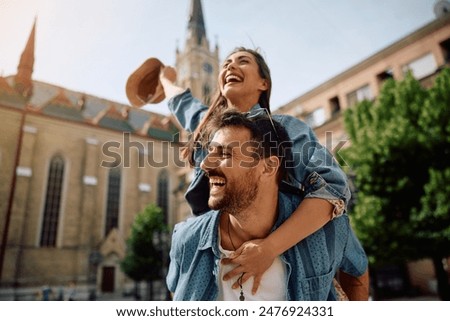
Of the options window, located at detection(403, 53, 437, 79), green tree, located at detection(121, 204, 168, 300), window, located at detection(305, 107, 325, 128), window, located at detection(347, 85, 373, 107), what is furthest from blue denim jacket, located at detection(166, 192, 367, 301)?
green tree, located at detection(121, 204, 168, 300)

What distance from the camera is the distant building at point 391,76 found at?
1198 centimetres

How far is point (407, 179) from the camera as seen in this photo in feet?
27.4

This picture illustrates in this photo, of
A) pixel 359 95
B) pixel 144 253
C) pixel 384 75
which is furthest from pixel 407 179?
pixel 144 253

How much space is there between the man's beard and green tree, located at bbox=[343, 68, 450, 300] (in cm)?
Result: 826

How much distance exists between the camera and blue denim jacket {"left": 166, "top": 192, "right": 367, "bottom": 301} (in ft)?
3.45

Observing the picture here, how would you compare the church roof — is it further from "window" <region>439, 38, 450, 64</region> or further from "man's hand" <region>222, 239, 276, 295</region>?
"man's hand" <region>222, 239, 276, 295</region>

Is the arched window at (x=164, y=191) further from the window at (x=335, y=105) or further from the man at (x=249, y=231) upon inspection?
the man at (x=249, y=231)

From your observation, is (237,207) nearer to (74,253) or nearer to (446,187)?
(446,187)

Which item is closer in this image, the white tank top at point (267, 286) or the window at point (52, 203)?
the white tank top at point (267, 286)

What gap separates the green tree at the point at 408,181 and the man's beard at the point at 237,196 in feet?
27.1

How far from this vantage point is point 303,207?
1015mm

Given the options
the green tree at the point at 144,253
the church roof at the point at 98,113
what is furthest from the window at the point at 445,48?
the church roof at the point at 98,113
